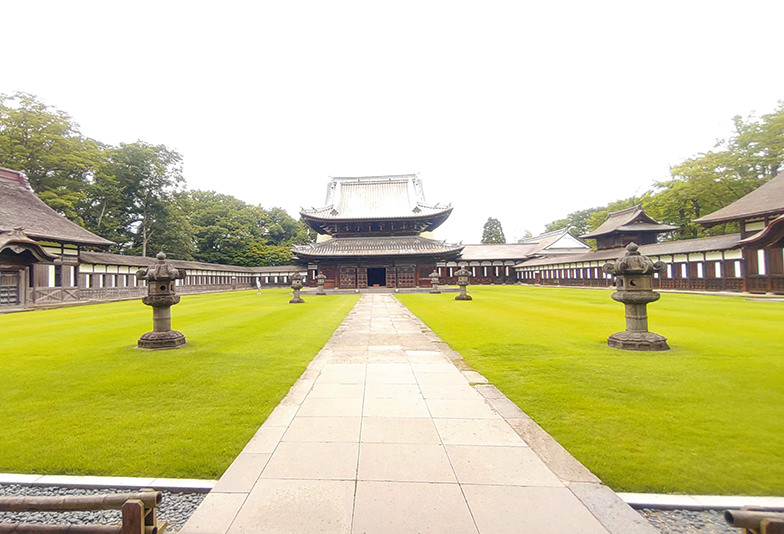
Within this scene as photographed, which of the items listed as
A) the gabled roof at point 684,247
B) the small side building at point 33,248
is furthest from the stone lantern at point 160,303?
the gabled roof at point 684,247

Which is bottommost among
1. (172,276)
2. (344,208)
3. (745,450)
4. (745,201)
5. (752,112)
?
(745,450)

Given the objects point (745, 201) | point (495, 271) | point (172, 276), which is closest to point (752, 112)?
point (745, 201)

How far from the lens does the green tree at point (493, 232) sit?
67525 mm

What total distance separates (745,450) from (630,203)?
5823 cm

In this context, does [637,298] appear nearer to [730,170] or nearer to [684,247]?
[684,247]

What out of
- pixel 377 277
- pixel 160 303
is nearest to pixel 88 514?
pixel 160 303

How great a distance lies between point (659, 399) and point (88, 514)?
633 cm

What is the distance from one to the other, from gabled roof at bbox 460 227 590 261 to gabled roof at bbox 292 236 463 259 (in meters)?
15.7

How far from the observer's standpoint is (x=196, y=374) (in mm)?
6098

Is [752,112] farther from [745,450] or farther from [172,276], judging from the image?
[172,276]

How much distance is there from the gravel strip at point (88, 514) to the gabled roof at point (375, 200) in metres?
31.0

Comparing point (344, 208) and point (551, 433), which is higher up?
point (344, 208)


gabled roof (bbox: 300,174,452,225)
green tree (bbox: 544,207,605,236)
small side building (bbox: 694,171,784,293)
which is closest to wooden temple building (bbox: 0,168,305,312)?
gabled roof (bbox: 300,174,452,225)

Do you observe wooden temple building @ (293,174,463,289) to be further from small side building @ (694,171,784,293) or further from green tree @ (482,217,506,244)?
green tree @ (482,217,506,244)
